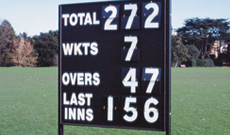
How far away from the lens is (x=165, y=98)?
10.9 ft

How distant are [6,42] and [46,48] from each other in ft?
30.2

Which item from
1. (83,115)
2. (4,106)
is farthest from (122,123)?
(4,106)

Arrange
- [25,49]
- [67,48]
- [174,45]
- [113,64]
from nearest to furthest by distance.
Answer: [113,64] < [67,48] < [174,45] < [25,49]

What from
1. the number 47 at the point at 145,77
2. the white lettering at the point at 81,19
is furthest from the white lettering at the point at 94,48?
the number 47 at the point at 145,77

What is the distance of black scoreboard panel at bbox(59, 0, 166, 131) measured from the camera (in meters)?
3.35

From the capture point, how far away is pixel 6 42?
62.8 meters

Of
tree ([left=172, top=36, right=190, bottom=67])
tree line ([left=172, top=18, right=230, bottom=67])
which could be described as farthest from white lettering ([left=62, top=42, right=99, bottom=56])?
tree line ([left=172, top=18, right=230, bottom=67])

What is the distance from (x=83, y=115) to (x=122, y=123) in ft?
1.81

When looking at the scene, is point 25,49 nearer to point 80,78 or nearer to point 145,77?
point 80,78

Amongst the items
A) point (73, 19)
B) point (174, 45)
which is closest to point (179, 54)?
point (174, 45)

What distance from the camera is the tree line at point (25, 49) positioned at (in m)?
62.6

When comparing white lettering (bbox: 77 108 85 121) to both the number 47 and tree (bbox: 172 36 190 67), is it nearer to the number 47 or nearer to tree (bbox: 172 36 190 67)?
the number 47

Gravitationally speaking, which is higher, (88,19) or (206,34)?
(206,34)

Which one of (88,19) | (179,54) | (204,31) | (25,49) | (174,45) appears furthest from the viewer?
(204,31)
